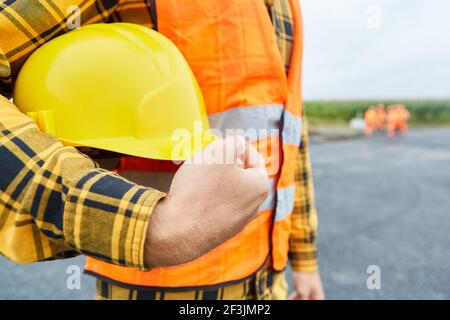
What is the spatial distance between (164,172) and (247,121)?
0.24 m

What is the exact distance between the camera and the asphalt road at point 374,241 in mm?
3350

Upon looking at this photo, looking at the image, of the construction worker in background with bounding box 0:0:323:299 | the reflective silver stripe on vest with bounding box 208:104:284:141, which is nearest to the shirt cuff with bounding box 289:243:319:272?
the construction worker in background with bounding box 0:0:323:299

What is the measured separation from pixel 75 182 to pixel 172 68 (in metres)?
0.33

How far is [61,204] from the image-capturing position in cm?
57

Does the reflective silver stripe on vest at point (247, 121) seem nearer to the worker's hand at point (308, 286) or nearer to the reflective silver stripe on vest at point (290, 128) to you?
the reflective silver stripe on vest at point (290, 128)

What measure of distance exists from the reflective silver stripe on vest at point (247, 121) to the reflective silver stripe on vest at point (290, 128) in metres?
0.07

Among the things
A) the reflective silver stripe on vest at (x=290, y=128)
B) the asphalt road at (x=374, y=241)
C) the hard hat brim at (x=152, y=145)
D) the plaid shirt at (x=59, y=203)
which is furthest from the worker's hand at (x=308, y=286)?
the asphalt road at (x=374, y=241)

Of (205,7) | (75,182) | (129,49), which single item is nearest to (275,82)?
(205,7)

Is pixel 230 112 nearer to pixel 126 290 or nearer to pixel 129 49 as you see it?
pixel 129 49

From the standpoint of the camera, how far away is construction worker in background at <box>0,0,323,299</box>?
552 millimetres

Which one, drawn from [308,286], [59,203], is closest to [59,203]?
[59,203]

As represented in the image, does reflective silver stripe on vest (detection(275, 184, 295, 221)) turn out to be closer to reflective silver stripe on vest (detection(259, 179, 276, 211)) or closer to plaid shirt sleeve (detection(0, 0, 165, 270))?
reflective silver stripe on vest (detection(259, 179, 276, 211))

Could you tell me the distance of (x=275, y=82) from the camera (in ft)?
3.39

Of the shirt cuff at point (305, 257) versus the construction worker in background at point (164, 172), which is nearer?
the construction worker in background at point (164, 172)
